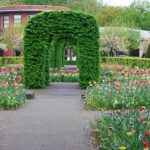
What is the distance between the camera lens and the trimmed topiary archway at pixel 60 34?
22547mm

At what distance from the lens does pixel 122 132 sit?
23.9 ft

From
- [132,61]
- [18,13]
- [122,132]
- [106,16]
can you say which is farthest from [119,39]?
[122,132]

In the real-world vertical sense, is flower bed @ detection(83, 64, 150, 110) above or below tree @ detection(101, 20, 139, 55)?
below

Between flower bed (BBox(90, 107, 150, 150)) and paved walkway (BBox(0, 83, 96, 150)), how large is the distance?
0.98 feet

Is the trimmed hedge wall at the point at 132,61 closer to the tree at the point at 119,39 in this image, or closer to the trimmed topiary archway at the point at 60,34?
the trimmed topiary archway at the point at 60,34

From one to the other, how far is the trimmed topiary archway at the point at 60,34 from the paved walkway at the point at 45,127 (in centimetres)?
711

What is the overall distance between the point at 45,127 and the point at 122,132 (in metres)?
3.14

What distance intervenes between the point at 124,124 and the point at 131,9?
68.3 metres

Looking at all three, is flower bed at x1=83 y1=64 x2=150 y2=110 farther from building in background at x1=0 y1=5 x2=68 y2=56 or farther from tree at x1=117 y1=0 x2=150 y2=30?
tree at x1=117 y1=0 x2=150 y2=30

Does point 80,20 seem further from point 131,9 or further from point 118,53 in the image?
point 131,9

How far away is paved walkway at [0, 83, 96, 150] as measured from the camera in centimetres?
814

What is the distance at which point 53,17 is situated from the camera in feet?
74.5

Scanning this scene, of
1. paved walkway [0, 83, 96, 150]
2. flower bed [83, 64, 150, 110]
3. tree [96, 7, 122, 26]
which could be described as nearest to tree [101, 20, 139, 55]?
tree [96, 7, 122, 26]

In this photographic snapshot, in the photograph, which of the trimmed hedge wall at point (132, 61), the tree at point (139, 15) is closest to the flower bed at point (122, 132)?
the trimmed hedge wall at point (132, 61)
